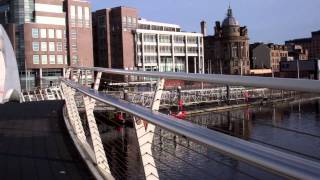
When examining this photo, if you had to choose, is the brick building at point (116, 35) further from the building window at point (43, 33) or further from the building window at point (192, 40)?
the building window at point (192, 40)

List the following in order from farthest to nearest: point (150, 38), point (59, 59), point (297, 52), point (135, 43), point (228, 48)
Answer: point (297, 52), point (228, 48), point (150, 38), point (135, 43), point (59, 59)

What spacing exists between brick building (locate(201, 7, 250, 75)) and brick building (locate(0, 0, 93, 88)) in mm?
41389

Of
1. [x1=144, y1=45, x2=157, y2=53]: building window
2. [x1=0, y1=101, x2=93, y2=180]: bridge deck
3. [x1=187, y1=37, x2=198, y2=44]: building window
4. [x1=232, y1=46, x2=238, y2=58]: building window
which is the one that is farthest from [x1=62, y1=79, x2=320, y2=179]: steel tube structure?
[x1=232, y1=46, x2=238, y2=58]: building window

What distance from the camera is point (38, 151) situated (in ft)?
19.0

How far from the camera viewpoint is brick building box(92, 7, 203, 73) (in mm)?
78812

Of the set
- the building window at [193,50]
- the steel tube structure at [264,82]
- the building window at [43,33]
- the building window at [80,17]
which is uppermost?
the building window at [80,17]

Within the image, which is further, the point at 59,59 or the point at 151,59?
the point at 151,59

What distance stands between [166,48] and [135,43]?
30.8 feet

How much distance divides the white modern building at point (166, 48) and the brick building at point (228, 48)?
38.2 feet

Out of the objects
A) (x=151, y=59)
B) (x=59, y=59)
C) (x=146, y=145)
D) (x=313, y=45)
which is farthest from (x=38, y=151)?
(x=313, y=45)

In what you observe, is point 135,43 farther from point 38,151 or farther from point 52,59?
point 38,151

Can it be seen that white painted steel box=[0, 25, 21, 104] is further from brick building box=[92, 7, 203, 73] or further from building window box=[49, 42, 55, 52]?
brick building box=[92, 7, 203, 73]

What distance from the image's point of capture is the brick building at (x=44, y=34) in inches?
2618

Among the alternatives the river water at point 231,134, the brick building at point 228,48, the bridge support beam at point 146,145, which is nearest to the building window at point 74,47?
the river water at point 231,134
